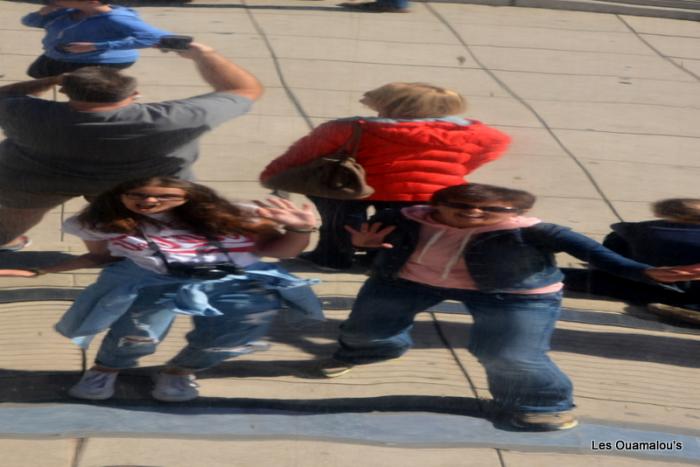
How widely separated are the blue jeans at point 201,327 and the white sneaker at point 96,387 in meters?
0.04

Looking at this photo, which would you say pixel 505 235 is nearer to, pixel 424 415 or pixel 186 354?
pixel 424 415

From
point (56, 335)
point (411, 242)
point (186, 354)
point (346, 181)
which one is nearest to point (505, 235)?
point (411, 242)

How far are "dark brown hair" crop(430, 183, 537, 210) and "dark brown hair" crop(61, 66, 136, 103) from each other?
112cm

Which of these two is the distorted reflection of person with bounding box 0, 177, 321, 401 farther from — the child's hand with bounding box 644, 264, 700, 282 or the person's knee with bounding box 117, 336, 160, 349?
the child's hand with bounding box 644, 264, 700, 282

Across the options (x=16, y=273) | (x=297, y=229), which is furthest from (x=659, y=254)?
(x=16, y=273)

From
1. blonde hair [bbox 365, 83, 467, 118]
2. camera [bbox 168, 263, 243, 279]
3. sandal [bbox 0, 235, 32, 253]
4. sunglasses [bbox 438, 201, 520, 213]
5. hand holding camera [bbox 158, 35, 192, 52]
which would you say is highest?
hand holding camera [bbox 158, 35, 192, 52]

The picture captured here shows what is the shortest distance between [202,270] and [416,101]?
0.96 meters

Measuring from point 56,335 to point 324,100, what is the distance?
133 centimetres

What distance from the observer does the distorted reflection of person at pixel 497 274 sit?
12.6 ft

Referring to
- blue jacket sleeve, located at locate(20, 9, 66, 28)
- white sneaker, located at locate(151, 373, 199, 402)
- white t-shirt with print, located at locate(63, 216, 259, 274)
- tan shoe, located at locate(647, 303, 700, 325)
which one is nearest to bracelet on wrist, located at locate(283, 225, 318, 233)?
white t-shirt with print, located at locate(63, 216, 259, 274)

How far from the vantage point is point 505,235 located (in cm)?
382

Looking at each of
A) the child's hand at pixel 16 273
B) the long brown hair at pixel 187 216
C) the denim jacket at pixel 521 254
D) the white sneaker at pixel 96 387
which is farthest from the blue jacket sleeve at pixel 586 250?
the child's hand at pixel 16 273

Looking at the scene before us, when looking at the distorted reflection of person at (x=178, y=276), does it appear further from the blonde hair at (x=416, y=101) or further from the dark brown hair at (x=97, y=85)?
the blonde hair at (x=416, y=101)

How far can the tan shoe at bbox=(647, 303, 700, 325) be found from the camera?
14.9ft
